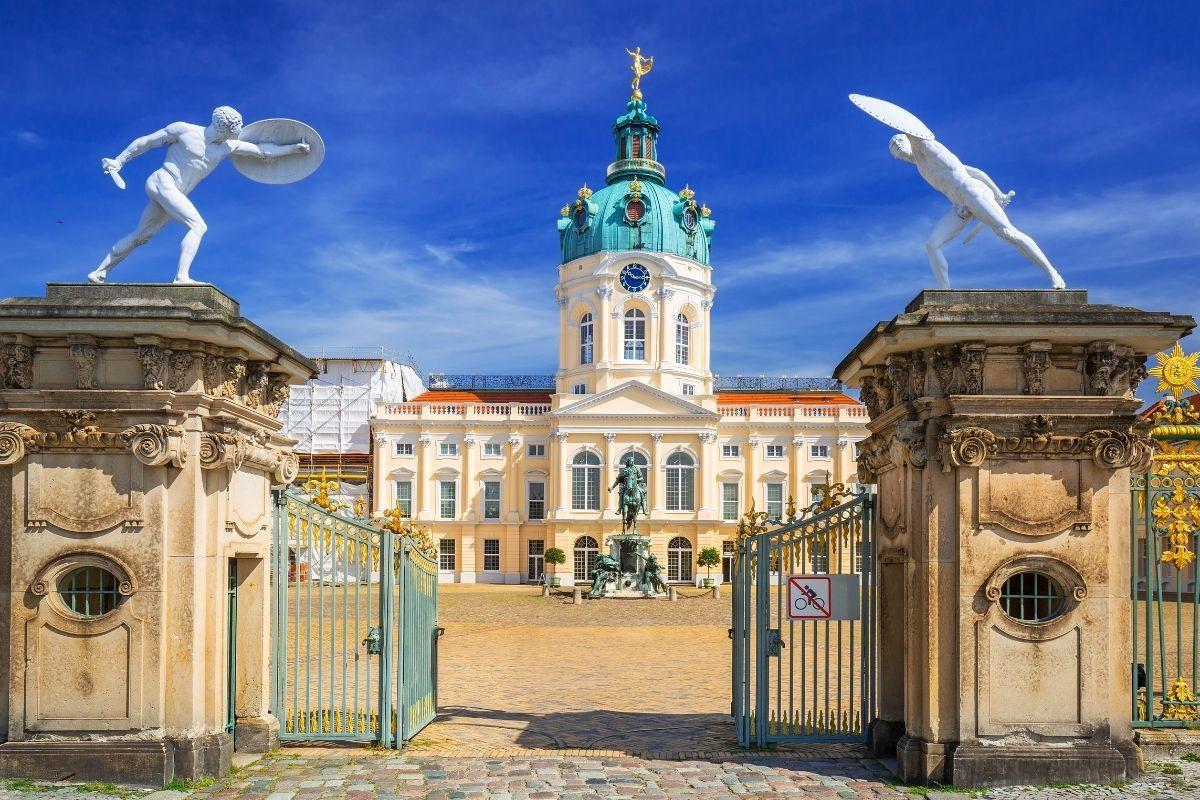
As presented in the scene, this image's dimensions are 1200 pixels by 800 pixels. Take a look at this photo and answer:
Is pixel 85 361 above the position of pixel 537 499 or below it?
above

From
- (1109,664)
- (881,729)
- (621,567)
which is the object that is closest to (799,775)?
(881,729)

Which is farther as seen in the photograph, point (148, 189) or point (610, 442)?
point (610, 442)

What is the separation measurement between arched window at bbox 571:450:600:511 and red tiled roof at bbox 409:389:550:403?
6443mm

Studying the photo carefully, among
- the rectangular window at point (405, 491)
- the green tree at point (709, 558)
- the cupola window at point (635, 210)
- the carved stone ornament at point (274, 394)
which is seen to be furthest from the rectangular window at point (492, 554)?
the carved stone ornament at point (274, 394)

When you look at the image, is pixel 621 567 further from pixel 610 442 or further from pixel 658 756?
pixel 658 756

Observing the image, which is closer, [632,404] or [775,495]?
[632,404]

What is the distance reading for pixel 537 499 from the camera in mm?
55562

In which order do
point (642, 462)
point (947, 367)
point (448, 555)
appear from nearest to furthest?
point (947, 367), point (642, 462), point (448, 555)

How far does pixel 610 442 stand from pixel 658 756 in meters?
43.9

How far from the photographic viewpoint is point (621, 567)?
3666cm

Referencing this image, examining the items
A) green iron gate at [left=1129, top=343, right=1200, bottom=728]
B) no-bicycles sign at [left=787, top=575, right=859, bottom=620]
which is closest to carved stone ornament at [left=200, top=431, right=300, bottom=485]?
no-bicycles sign at [left=787, top=575, right=859, bottom=620]

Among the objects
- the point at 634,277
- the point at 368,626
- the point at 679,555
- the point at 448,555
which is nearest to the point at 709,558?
the point at 679,555

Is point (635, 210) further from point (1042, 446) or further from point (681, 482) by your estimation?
point (1042, 446)

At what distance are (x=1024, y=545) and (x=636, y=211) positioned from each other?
160ft
